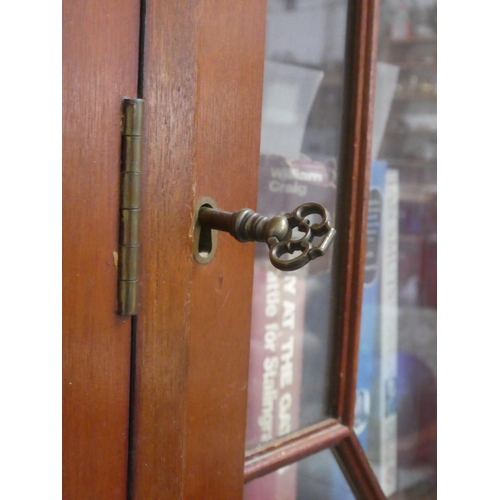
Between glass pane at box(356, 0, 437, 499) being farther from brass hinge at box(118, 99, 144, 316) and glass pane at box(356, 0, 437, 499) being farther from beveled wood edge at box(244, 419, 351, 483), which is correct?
brass hinge at box(118, 99, 144, 316)

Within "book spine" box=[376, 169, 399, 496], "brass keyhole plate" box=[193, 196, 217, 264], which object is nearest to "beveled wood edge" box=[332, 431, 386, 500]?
"book spine" box=[376, 169, 399, 496]

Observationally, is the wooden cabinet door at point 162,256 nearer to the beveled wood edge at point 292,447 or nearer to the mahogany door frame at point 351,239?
the beveled wood edge at point 292,447

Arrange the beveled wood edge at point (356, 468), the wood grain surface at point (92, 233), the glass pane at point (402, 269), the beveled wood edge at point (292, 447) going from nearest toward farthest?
the wood grain surface at point (92, 233)
the beveled wood edge at point (292, 447)
the beveled wood edge at point (356, 468)
the glass pane at point (402, 269)

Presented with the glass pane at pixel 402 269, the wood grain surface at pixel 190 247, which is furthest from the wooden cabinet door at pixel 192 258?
the glass pane at pixel 402 269

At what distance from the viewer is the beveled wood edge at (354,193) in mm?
684

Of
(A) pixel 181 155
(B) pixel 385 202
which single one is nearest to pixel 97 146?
(A) pixel 181 155

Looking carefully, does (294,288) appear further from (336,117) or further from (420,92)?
(420,92)

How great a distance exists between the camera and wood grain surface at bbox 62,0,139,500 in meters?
0.38

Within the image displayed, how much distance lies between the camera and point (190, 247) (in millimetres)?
443

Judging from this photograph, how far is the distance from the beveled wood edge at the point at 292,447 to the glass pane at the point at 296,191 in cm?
1

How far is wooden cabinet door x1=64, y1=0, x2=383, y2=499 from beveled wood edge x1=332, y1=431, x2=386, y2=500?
0.21 m

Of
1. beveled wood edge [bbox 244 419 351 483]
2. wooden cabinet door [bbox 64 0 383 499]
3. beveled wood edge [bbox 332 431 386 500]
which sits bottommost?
beveled wood edge [bbox 332 431 386 500]

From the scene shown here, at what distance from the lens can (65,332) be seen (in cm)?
39

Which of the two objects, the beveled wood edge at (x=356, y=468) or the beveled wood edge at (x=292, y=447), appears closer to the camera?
the beveled wood edge at (x=292, y=447)
